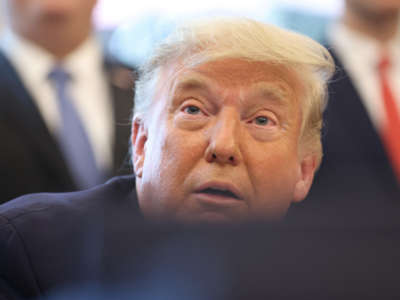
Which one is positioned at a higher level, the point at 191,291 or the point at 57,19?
the point at 57,19

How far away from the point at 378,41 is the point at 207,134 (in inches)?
24.3

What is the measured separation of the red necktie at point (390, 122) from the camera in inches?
39.6

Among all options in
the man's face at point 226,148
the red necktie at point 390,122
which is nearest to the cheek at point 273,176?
the man's face at point 226,148

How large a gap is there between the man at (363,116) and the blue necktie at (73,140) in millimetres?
347

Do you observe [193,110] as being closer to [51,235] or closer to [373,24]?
[51,235]

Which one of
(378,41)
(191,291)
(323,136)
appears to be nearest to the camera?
(191,291)

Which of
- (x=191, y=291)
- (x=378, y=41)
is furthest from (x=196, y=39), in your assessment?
(x=378, y=41)

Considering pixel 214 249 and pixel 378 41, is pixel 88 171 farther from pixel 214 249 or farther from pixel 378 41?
pixel 378 41

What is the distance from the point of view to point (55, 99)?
887 mm

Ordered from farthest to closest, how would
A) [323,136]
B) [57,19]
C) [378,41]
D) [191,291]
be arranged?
[378,41]
[57,19]
[323,136]
[191,291]

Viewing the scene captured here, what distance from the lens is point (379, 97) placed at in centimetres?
112

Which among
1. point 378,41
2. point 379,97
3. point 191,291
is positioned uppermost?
point 378,41

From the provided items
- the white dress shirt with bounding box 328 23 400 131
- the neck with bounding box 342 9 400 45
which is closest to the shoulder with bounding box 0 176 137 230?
the white dress shirt with bounding box 328 23 400 131

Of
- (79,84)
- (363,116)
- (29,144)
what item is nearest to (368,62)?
(363,116)
